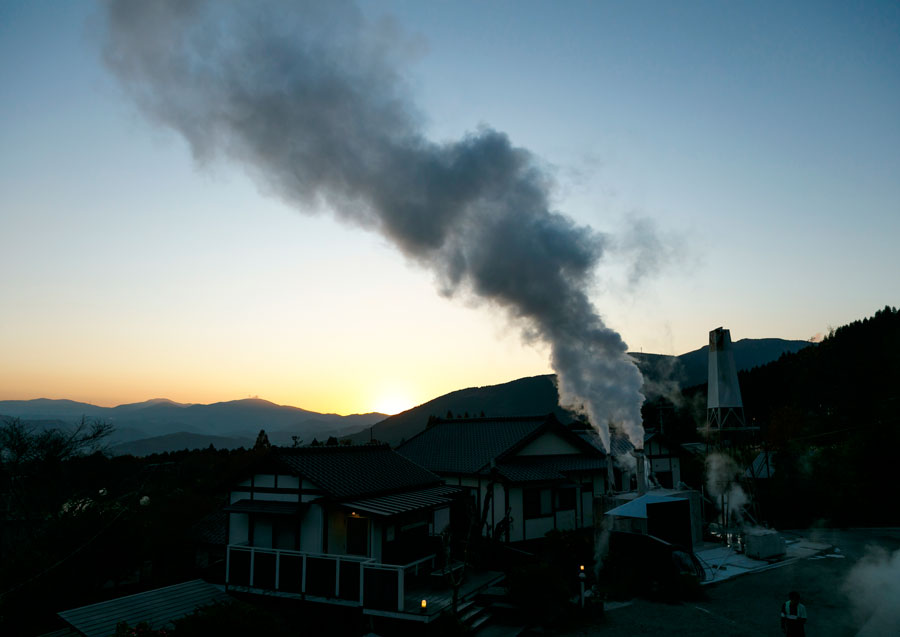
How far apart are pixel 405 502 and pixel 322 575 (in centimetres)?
322

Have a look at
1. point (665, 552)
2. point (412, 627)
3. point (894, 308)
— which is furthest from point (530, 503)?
point (894, 308)

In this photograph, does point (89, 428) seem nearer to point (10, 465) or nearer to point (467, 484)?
point (10, 465)

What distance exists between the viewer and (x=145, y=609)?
1384 cm

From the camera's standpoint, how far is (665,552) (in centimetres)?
1727

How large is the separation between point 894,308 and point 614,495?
2750 inches

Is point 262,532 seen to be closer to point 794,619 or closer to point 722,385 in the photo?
point 794,619

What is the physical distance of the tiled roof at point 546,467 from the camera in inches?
891

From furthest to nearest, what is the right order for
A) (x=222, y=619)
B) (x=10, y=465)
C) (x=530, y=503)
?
(x=10, y=465)
(x=530, y=503)
(x=222, y=619)

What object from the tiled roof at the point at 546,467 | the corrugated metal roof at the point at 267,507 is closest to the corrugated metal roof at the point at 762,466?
the tiled roof at the point at 546,467

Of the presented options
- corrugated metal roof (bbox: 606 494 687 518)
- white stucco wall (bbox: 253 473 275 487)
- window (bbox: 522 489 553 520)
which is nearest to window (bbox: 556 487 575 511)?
window (bbox: 522 489 553 520)

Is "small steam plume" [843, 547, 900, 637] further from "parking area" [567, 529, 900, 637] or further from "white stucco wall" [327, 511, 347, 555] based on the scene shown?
"white stucco wall" [327, 511, 347, 555]

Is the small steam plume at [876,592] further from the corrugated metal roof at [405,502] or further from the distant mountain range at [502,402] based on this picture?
the distant mountain range at [502,402]

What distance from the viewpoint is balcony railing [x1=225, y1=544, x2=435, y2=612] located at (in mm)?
13789

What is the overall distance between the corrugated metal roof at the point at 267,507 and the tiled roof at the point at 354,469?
98 cm
